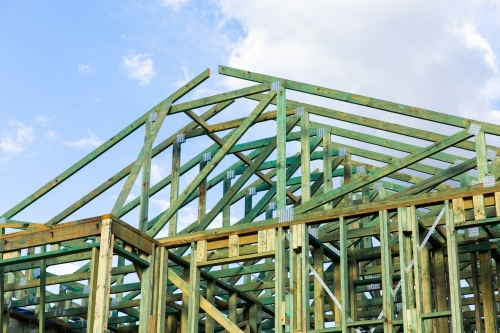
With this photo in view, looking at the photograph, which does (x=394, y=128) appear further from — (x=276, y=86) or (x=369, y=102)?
(x=276, y=86)

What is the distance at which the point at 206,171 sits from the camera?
61.0ft

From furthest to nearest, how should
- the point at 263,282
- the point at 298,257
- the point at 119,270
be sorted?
1. the point at 263,282
2. the point at 119,270
3. the point at 298,257

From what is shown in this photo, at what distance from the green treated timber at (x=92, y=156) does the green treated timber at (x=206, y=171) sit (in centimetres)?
192

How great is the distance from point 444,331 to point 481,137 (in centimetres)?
396


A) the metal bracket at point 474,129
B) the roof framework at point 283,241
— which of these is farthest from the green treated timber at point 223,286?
the metal bracket at point 474,129

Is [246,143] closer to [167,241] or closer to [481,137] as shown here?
[167,241]

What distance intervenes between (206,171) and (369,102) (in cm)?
349

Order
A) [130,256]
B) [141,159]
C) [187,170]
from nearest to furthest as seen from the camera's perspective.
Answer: [130,256] → [141,159] → [187,170]

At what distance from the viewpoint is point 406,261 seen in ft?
53.3

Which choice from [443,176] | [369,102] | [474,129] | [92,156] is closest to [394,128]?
[369,102]

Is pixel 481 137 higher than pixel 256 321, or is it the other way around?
pixel 481 137

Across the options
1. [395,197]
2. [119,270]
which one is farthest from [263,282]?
[395,197]

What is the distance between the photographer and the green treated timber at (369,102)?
55.6 feet

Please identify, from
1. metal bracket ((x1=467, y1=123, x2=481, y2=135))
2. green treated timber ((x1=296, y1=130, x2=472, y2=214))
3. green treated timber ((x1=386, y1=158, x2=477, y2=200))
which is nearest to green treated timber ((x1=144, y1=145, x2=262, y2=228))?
green treated timber ((x1=296, y1=130, x2=472, y2=214))
